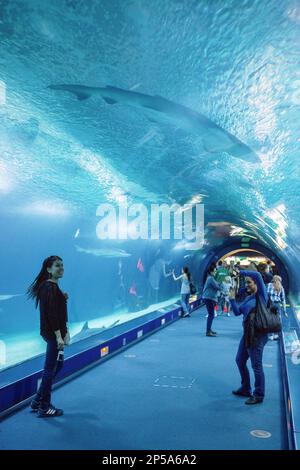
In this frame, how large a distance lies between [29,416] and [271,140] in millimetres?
4250

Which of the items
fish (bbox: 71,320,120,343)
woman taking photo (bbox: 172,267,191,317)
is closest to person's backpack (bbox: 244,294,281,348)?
fish (bbox: 71,320,120,343)

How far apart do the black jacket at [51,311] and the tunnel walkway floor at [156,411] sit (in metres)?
1.00

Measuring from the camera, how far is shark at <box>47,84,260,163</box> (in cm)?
426

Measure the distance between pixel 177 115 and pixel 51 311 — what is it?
2750 mm

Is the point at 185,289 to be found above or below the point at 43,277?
below

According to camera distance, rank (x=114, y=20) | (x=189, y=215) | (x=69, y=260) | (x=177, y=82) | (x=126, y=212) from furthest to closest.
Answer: (x=69, y=260)
(x=189, y=215)
(x=126, y=212)
(x=177, y=82)
(x=114, y=20)

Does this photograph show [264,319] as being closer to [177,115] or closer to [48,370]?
[48,370]

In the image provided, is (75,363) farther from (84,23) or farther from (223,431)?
(84,23)

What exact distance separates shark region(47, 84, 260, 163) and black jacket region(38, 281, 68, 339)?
7.14 ft

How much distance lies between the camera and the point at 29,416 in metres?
4.44

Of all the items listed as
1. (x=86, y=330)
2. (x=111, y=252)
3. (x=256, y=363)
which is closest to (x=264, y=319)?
(x=256, y=363)

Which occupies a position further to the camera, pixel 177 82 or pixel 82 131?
pixel 82 131

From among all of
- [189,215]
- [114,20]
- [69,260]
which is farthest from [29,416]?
[69,260]

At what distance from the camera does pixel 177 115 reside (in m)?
4.77
